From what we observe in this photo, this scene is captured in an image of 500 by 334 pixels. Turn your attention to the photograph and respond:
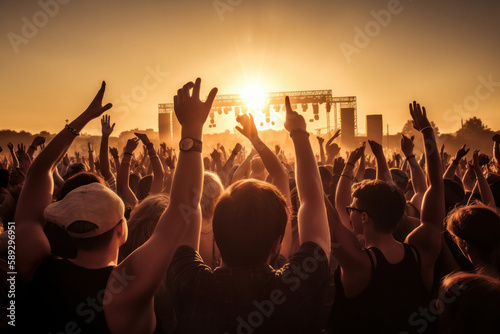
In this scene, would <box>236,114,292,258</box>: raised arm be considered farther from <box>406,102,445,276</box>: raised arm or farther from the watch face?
the watch face

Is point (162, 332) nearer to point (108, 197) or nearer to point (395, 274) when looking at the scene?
point (108, 197)

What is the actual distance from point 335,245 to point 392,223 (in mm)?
523

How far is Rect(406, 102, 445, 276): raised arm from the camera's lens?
2008 millimetres

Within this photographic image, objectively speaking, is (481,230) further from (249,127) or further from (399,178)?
(399,178)

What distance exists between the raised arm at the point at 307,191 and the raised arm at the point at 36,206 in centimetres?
122

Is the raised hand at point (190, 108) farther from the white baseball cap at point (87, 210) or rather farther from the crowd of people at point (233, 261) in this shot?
the white baseball cap at point (87, 210)

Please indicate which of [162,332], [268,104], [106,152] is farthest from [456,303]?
[268,104]

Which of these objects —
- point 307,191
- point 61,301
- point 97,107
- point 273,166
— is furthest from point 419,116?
point 61,301

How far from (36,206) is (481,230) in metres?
2.36

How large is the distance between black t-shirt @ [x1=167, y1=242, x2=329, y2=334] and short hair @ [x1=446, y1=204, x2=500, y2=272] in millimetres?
1005

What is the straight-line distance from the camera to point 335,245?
5.71 ft

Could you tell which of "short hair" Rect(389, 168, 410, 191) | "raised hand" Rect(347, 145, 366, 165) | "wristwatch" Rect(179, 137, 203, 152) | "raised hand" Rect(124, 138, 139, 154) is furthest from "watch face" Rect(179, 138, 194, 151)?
"short hair" Rect(389, 168, 410, 191)

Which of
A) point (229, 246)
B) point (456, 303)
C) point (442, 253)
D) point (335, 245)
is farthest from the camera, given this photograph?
point (442, 253)

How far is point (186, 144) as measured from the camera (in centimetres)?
143
